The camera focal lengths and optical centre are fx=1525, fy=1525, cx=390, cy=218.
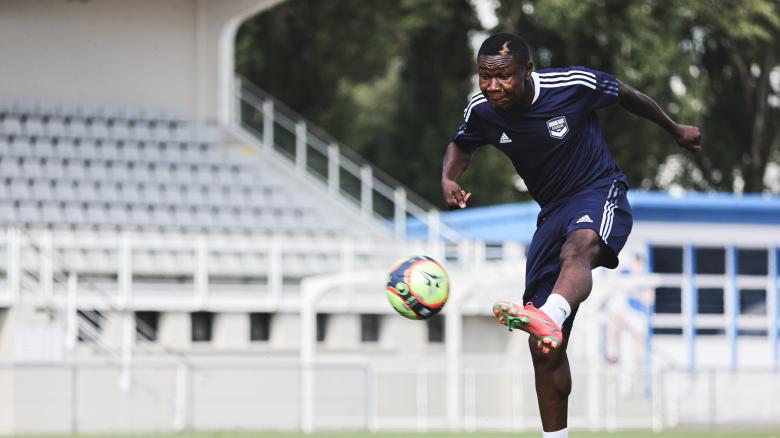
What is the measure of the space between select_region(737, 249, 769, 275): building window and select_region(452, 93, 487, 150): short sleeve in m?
18.1

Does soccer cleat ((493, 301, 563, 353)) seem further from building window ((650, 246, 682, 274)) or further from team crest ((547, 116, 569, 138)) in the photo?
building window ((650, 246, 682, 274))

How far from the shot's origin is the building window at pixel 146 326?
20047 mm

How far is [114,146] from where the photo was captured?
23328 millimetres

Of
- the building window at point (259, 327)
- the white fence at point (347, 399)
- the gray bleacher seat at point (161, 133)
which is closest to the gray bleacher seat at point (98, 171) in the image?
the gray bleacher seat at point (161, 133)

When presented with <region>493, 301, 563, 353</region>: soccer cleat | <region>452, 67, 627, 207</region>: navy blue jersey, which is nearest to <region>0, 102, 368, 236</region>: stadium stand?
<region>452, 67, 627, 207</region>: navy blue jersey

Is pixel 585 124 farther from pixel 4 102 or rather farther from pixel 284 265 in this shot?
pixel 4 102

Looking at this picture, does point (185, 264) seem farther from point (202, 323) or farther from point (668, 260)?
point (668, 260)

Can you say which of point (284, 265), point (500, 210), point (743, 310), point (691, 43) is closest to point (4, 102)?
point (284, 265)

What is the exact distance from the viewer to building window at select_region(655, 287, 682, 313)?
24.5 meters

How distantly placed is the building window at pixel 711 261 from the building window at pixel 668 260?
42 centimetres

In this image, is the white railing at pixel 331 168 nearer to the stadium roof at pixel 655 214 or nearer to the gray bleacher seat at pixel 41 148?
the stadium roof at pixel 655 214

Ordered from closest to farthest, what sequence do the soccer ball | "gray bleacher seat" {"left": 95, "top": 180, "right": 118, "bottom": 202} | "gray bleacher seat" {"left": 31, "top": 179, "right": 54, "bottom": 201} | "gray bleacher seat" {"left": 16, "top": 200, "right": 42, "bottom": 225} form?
the soccer ball, "gray bleacher seat" {"left": 16, "top": 200, "right": 42, "bottom": 225}, "gray bleacher seat" {"left": 31, "top": 179, "right": 54, "bottom": 201}, "gray bleacher seat" {"left": 95, "top": 180, "right": 118, "bottom": 202}

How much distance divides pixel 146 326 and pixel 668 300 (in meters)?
8.84

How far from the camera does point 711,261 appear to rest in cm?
2484
